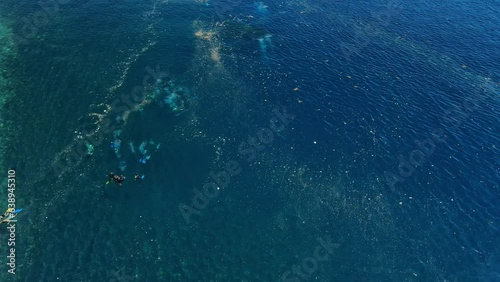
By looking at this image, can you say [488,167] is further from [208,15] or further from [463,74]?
[208,15]

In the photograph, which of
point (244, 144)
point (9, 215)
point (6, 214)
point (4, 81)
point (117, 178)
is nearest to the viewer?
point (6, 214)

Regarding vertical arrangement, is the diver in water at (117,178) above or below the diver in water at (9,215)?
above

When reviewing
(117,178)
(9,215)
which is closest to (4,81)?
(9,215)

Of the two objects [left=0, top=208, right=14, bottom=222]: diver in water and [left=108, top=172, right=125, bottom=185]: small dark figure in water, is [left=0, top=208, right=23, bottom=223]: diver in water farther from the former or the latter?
[left=108, top=172, right=125, bottom=185]: small dark figure in water

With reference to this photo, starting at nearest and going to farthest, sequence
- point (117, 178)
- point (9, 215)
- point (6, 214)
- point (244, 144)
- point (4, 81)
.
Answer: point (6, 214) < point (9, 215) < point (117, 178) < point (244, 144) < point (4, 81)

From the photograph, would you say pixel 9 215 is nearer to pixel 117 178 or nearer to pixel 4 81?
pixel 117 178

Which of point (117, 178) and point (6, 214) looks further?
point (117, 178)

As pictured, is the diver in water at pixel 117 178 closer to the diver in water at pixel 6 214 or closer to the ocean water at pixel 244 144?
the ocean water at pixel 244 144

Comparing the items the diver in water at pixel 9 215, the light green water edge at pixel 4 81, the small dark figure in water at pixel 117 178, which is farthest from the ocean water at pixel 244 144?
the diver in water at pixel 9 215

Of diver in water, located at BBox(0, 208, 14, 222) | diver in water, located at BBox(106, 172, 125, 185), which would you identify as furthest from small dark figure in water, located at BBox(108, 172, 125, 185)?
diver in water, located at BBox(0, 208, 14, 222)
